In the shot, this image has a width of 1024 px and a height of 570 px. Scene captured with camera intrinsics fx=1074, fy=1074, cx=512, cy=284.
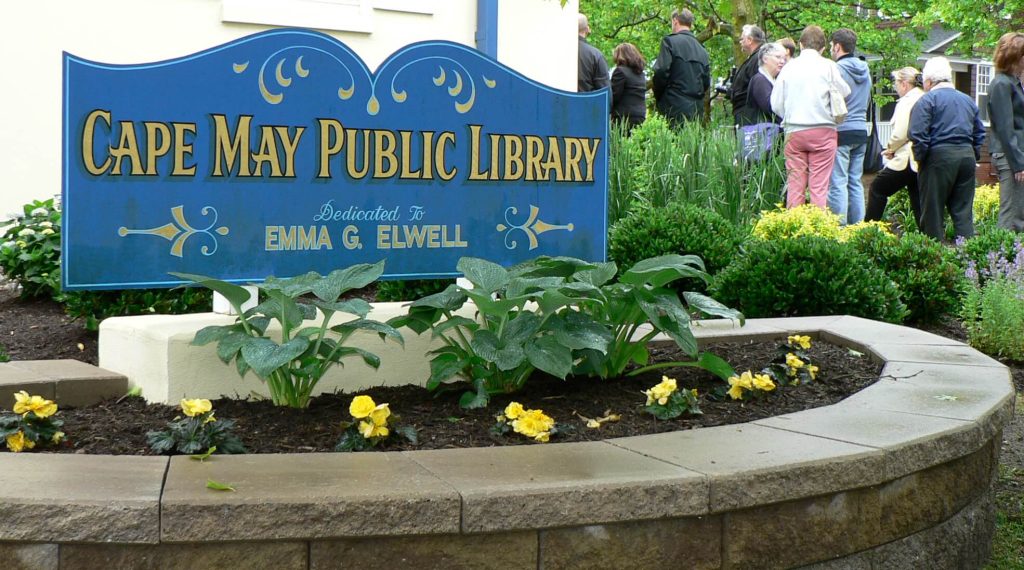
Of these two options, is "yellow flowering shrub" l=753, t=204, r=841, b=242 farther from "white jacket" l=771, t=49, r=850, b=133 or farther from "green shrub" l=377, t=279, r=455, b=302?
"green shrub" l=377, t=279, r=455, b=302

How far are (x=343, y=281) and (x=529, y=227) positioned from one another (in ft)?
3.74

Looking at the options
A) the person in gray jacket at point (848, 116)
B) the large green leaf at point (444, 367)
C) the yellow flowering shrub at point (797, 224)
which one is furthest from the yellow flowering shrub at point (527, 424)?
the person in gray jacket at point (848, 116)

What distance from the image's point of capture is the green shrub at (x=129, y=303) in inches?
192

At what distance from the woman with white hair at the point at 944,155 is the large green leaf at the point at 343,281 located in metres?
7.33

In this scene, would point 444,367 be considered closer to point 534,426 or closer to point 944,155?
point 534,426

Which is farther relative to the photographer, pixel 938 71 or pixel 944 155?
pixel 938 71

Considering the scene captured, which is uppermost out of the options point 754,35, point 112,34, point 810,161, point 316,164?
point 754,35

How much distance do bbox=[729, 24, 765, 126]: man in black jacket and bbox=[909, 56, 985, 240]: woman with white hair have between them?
149 centimetres

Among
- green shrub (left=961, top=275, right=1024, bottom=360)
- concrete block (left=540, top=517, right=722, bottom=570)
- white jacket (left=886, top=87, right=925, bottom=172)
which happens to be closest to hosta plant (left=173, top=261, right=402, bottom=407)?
concrete block (left=540, top=517, right=722, bottom=570)

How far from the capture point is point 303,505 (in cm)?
235

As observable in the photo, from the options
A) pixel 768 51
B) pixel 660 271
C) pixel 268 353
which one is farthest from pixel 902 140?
pixel 268 353

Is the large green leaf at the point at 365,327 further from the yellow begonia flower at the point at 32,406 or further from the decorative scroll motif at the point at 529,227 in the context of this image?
the decorative scroll motif at the point at 529,227

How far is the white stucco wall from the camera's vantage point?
686cm

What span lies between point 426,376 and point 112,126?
4.54ft
